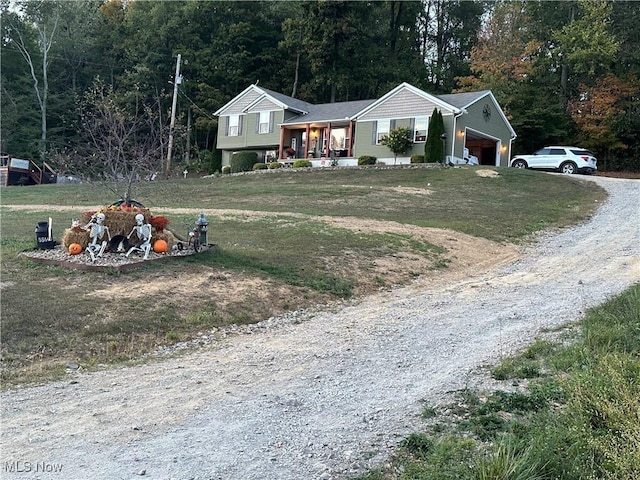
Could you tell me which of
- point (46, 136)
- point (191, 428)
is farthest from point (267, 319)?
point (46, 136)

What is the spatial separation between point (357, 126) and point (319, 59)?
42.2 ft

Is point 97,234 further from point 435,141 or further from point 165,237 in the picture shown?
point 435,141

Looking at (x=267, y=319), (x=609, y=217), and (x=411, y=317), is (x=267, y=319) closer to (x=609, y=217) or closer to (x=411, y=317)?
(x=411, y=317)

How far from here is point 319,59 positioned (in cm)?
4019

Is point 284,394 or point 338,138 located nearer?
point 284,394

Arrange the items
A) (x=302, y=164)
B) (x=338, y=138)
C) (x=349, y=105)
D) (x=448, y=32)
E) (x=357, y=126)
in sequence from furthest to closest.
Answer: (x=448, y=32) < (x=349, y=105) < (x=338, y=138) < (x=302, y=164) < (x=357, y=126)

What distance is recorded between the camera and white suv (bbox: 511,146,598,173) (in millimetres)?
27578

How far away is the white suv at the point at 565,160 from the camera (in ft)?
90.5

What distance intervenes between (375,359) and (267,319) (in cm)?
218

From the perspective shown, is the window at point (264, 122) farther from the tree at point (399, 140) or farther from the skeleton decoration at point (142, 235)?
the skeleton decoration at point (142, 235)

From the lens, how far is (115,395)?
180 inches

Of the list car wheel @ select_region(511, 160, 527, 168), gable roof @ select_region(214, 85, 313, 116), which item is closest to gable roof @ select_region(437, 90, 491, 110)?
car wheel @ select_region(511, 160, 527, 168)

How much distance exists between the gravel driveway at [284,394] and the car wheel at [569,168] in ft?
71.6

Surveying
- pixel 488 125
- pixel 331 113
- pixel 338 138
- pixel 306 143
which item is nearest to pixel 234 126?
pixel 306 143
